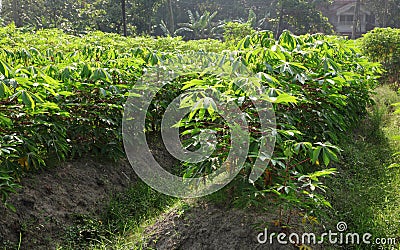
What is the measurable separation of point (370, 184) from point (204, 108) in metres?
2.20

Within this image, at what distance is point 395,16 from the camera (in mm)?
21531

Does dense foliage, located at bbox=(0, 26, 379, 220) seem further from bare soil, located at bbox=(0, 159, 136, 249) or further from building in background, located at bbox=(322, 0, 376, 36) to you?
building in background, located at bbox=(322, 0, 376, 36)

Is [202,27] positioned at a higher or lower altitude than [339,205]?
higher

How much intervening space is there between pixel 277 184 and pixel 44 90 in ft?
5.62

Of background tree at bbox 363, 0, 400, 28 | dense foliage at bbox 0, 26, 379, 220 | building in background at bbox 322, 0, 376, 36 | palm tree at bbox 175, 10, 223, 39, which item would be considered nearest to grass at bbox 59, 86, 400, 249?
dense foliage at bbox 0, 26, 379, 220

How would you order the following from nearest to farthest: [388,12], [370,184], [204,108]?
1. [204,108]
2. [370,184]
3. [388,12]

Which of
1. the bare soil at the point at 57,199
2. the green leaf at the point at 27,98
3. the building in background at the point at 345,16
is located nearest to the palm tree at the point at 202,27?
the building in background at the point at 345,16

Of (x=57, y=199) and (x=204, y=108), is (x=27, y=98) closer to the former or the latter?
(x=57, y=199)

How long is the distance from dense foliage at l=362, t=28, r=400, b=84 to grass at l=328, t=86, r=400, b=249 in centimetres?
261

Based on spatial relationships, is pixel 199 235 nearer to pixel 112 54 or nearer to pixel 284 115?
pixel 284 115

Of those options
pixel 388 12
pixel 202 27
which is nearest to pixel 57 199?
pixel 202 27

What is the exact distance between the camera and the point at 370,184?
3805 mm

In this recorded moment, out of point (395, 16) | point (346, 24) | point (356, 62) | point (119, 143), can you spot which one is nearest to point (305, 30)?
point (395, 16)

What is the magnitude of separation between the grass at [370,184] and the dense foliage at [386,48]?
2.61 m
